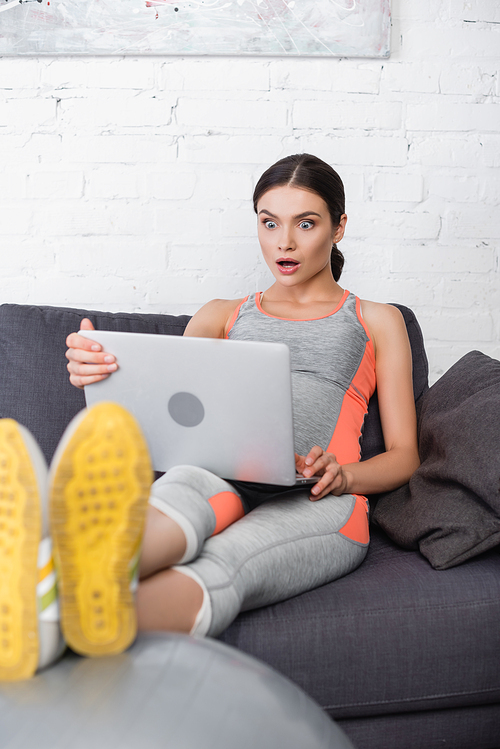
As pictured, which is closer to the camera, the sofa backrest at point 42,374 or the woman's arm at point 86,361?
the woman's arm at point 86,361

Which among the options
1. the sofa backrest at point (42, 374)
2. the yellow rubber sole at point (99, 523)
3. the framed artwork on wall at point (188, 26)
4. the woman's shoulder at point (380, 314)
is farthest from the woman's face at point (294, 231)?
the yellow rubber sole at point (99, 523)

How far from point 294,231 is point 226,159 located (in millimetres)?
585

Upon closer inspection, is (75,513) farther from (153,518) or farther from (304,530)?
(304,530)

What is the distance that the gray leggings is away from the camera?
31.6 inches

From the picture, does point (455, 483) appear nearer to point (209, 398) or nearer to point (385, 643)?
point (385, 643)

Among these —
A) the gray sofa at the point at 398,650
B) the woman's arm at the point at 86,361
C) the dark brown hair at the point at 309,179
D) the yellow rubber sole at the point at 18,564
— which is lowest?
the gray sofa at the point at 398,650

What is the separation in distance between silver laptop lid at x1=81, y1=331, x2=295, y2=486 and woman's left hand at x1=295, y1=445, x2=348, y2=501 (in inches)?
4.1

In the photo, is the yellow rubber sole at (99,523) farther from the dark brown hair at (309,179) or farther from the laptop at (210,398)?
the dark brown hair at (309,179)

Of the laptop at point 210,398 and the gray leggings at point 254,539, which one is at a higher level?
the laptop at point 210,398

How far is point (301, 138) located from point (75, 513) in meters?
1.56

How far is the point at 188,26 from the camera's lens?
176cm

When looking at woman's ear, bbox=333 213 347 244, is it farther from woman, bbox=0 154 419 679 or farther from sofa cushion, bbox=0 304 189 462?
sofa cushion, bbox=0 304 189 462

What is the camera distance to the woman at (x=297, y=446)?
0.78 metres

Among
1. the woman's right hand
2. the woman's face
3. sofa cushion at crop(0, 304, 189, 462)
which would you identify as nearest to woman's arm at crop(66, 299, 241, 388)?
the woman's right hand
